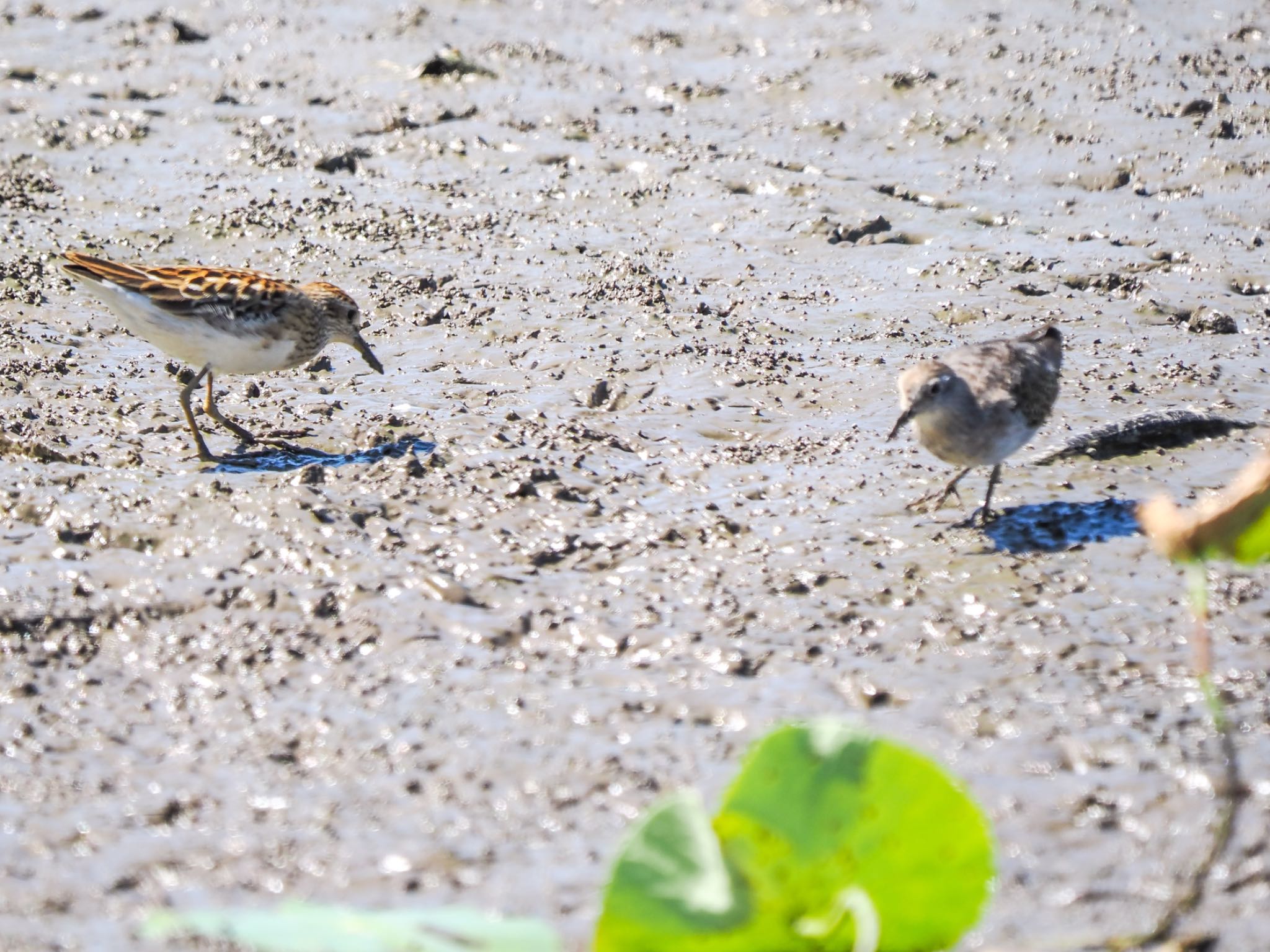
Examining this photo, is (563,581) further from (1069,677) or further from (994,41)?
(994,41)

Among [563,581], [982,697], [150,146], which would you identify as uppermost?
[982,697]

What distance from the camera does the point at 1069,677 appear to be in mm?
5547

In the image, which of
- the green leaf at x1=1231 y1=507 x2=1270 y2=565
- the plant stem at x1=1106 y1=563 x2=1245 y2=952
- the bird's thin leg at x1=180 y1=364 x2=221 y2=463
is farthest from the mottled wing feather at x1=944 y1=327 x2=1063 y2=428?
the bird's thin leg at x1=180 y1=364 x2=221 y2=463

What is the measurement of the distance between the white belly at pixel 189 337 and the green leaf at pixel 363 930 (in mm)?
4932

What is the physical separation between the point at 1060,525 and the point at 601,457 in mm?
2217

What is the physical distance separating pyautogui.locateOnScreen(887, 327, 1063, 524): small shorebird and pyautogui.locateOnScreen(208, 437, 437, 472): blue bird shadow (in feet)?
7.83

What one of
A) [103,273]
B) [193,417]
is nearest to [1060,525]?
[193,417]

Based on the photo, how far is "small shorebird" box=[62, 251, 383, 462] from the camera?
7.94m

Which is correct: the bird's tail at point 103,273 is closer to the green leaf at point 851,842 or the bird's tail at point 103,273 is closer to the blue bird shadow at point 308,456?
the blue bird shadow at point 308,456

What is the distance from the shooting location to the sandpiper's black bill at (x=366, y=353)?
338 inches

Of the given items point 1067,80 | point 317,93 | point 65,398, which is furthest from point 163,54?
point 1067,80

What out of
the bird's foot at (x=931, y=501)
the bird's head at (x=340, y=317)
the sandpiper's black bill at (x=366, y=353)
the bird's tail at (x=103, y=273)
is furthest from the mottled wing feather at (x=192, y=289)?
the bird's foot at (x=931, y=501)

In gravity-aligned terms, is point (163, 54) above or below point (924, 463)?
below

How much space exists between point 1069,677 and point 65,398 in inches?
217
